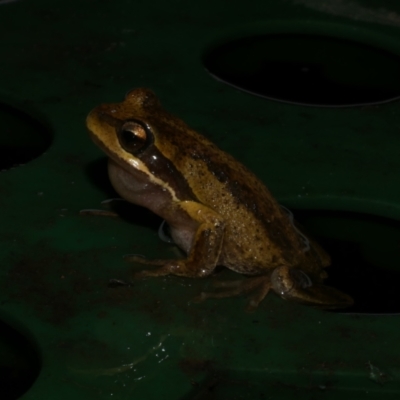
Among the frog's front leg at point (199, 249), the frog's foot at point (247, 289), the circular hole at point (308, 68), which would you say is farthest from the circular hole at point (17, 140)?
the frog's foot at point (247, 289)

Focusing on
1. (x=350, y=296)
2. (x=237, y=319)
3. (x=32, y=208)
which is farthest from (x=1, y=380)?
(x=350, y=296)

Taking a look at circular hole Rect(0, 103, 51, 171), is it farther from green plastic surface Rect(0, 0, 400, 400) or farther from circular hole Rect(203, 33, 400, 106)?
circular hole Rect(203, 33, 400, 106)

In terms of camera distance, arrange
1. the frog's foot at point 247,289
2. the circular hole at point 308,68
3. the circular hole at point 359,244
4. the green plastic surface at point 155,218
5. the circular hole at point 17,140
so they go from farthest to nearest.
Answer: the circular hole at point 308,68 → the circular hole at point 17,140 → the circular hole at point 359,244 → the frog's foot at point 247,289 → the green plastic surface at point 155,218

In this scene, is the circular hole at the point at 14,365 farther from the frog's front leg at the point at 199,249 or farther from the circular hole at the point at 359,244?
the circular hole at the point at 359,244

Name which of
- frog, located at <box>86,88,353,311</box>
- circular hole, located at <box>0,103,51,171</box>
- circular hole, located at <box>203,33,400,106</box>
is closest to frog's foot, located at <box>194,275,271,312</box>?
frog, located at <box>86,88,353,311</box>

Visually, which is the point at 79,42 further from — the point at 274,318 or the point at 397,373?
the point at 397,373

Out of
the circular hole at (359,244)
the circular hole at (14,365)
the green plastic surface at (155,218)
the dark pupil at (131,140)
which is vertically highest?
the dark pupil at (131,140)

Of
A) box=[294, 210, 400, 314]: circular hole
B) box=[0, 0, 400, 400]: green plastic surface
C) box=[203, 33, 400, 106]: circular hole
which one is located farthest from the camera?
box=[203, 33, 400, 106]: circular hole
